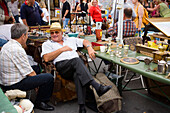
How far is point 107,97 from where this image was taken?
101 inches

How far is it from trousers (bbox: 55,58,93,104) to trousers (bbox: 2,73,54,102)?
26 cm

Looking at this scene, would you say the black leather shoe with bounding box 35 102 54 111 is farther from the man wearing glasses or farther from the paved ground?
the man wearing glasses

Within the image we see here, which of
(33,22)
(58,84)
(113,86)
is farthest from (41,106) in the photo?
(33,22)

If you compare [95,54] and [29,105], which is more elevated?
[95,54]

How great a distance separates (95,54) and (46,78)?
0.92m

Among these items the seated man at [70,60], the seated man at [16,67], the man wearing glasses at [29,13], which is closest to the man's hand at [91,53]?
the seated man at [70,60]

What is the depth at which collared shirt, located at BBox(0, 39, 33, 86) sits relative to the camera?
7.34ft

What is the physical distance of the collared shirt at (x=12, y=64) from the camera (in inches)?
88.1

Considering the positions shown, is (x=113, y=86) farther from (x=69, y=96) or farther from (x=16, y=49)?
(x=16, y=49)

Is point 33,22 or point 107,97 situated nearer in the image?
point 107,97

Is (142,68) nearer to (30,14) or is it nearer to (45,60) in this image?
(45,60)

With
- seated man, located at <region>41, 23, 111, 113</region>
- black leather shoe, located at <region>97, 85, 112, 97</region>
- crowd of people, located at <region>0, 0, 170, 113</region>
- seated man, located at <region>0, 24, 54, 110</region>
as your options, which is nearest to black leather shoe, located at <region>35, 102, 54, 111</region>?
crowd of people, located at <region>0, 0, 170, 113</region>

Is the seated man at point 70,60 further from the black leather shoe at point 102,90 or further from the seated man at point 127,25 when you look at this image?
the seated man at point 127,25

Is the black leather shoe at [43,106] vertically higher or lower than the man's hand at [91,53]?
lower
